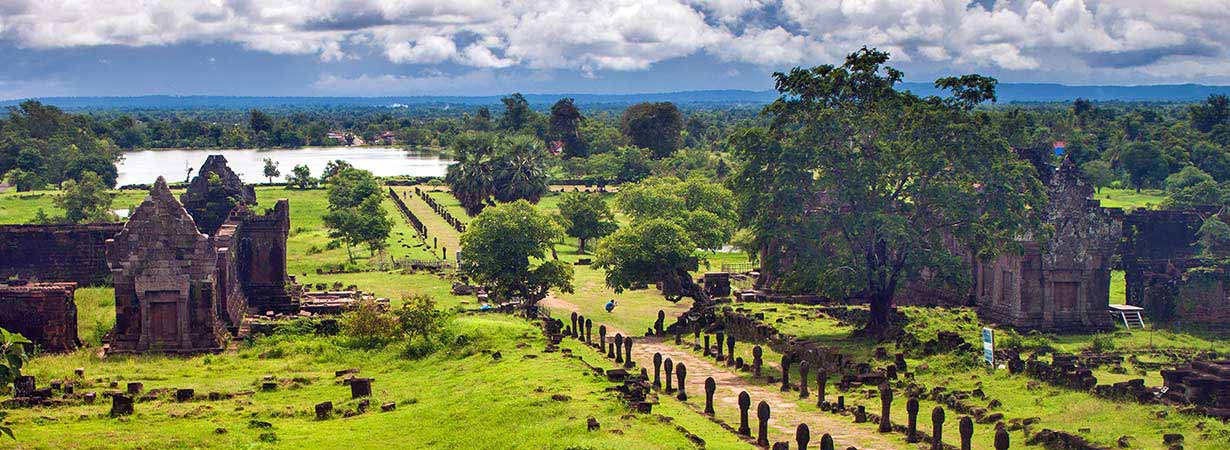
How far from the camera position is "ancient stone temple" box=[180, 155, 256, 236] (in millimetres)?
48000

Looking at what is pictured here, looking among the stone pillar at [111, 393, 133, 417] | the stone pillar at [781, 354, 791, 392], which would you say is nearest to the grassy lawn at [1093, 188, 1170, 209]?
the stone pillar at [781, 354, 791, 392]

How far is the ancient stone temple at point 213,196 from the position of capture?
48000mm

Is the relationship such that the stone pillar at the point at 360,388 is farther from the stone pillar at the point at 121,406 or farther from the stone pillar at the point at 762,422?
the stone pillar at the point at 762,422

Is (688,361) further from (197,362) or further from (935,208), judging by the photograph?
(197,362)

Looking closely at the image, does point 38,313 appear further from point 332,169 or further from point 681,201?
point 332,169

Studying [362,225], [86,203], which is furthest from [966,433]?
[86,203]

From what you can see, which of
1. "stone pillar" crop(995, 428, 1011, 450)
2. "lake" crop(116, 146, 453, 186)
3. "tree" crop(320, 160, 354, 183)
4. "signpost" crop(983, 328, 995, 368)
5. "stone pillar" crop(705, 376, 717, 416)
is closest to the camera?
"stone pillar" crop(995, 428, 1011, 450)

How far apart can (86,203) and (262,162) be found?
86867 mm

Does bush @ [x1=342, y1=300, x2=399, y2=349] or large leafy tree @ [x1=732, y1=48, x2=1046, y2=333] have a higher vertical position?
large leafy tree @ [x1=732, y1=48, x2=1046, y2=333]

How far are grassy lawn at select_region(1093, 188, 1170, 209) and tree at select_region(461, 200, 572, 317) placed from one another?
52.0 meters

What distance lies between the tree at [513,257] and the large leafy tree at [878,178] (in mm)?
8247

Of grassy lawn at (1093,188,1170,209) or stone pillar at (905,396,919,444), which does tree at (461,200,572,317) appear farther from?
grassy lawn at (1093,188,1170,209)

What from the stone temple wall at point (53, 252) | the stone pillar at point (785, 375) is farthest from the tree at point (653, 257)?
the stone temple wall at point (53, 252)

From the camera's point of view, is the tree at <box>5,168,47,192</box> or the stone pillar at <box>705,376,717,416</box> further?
the tree at <box>5,168,47,192</box>
